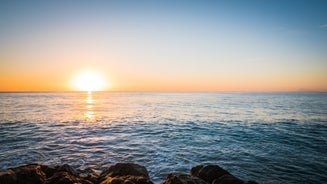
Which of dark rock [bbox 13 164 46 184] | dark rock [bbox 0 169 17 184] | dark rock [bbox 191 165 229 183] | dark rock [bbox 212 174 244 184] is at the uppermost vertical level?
dark rock [bbox 0 169 17 184]

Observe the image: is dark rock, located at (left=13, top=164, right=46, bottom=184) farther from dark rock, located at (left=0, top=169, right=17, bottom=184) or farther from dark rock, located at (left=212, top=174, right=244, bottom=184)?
dark rock, located at (left=212, top=174, right=244, bottom=184)

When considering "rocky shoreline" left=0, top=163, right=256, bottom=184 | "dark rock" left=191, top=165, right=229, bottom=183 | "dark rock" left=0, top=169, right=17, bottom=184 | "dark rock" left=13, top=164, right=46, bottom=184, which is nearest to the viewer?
"dark rock" left=0, top=169, right=17, bottom=184

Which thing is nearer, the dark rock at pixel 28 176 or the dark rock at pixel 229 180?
the dark rock at pixel 28 176

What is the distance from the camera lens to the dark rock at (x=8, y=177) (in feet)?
19.8

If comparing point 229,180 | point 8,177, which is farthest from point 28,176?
point 229,180

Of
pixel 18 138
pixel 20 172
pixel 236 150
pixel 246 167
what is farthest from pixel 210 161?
pixel 18 138

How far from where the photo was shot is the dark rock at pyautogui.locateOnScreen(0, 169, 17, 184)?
238 inches

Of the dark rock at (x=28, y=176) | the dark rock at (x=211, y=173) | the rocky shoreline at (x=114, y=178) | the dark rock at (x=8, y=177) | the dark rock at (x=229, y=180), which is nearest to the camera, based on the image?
the dark rock at (x=8, y=177)

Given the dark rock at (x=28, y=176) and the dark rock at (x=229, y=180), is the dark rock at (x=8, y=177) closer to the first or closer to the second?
the dark rock at (x=28, y=176)

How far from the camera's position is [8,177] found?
6.17m

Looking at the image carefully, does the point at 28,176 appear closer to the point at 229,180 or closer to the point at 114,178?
the point at 114,178

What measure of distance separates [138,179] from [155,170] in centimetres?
471

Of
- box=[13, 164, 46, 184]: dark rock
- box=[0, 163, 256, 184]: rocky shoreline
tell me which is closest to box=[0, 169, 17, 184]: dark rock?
box=[0, 163, 256, 184]: rocky shoreline

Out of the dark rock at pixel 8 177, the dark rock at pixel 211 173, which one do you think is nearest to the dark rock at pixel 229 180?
the dark rock at pixel 211 173
